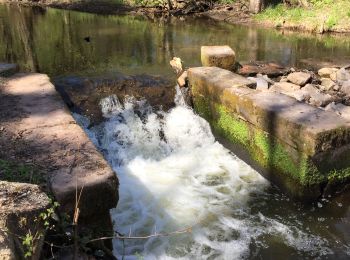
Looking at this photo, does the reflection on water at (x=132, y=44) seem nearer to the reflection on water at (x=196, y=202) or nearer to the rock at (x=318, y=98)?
the reflection on water at (x=196, y=202)

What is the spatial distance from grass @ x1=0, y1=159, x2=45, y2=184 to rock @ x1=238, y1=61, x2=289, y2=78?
214 inches

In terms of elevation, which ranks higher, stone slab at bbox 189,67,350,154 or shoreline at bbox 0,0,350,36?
shoreline at bbox 0,0,350,36

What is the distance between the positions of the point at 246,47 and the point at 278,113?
6.37m

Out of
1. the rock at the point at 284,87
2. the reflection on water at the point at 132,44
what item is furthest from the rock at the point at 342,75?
the reflection on water at the point at 132,44

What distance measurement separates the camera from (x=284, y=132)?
487 cm

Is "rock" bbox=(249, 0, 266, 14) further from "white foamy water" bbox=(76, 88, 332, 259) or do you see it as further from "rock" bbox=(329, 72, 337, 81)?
"white foamy water" bbox=(76, 88, 332, 259)

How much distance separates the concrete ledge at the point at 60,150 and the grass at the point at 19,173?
10cm

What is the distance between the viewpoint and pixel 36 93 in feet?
17.8

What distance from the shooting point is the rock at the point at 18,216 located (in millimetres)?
1946

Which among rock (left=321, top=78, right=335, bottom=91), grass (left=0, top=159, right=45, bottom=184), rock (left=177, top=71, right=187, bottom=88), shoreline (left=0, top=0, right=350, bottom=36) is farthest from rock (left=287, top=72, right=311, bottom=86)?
shoreline (left=0, top=0, right=350, bottom=36)

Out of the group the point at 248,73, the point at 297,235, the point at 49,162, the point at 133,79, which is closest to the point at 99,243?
the point at 49,162

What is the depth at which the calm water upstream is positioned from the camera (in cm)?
415

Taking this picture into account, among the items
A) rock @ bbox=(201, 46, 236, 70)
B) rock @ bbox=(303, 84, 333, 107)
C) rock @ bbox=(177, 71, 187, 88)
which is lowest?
rock @ bbox=(303, 84, 333, 107)

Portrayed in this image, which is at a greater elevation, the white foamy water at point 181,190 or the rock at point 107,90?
the rock at point 107,90
